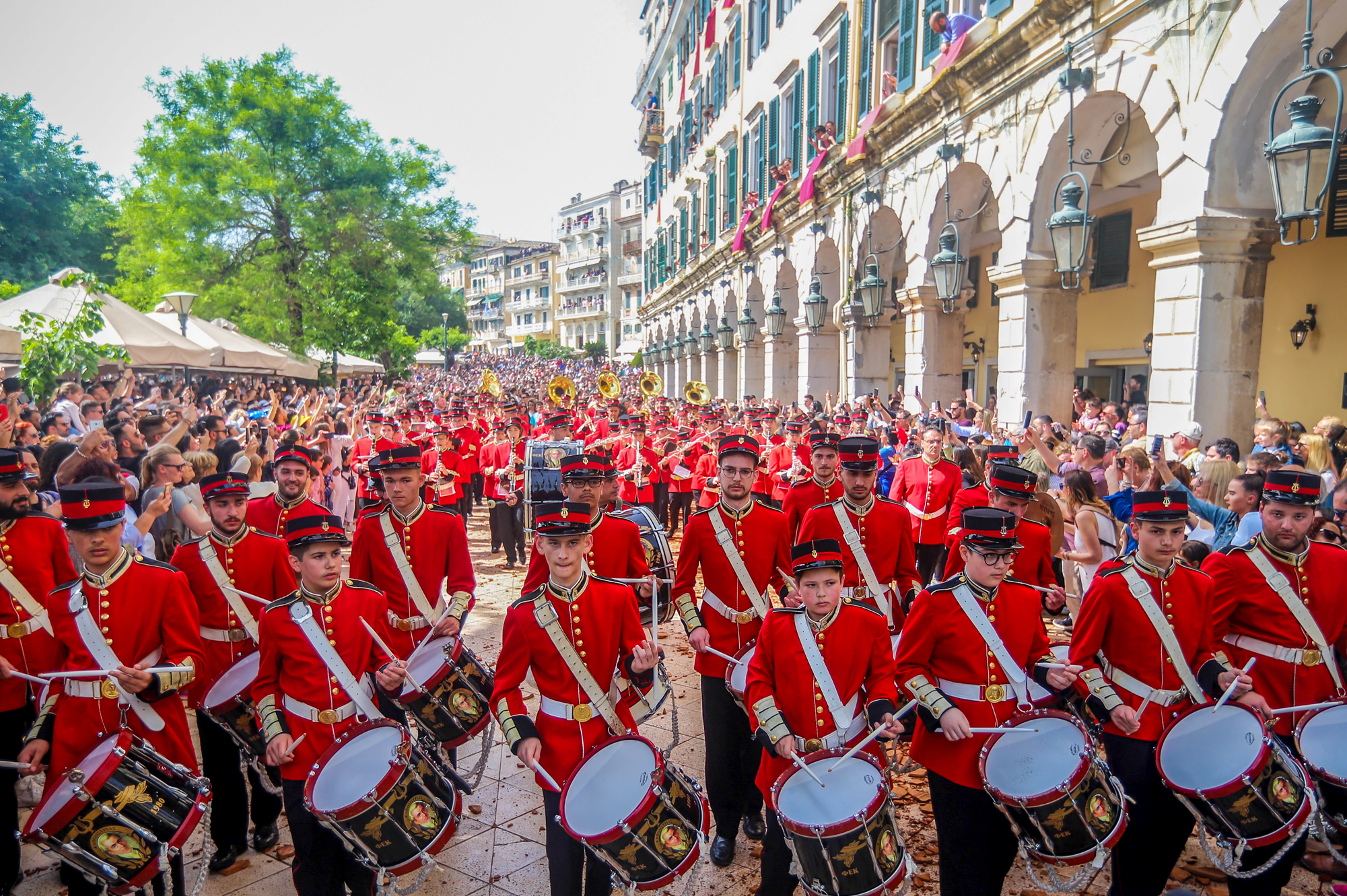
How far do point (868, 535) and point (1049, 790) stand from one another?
7.47ft

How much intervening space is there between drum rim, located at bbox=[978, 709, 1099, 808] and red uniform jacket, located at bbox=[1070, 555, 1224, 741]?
331 mm

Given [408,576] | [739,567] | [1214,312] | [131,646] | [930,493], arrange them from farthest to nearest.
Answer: [930,493], [1214,312], [408,576], [739,567], [131,646]

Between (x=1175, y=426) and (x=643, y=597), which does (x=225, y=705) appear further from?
(x=1175, y=426)

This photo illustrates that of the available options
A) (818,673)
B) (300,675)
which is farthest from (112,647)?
(818,673)

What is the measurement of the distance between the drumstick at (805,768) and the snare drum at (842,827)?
23 millimetres

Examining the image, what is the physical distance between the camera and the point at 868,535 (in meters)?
5.32

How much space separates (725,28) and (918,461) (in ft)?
84.0

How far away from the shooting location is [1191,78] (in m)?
8.02

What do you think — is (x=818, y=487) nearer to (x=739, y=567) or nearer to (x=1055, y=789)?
(x=739, y=567)

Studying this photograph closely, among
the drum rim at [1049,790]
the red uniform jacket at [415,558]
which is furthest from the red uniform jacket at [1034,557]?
the red uniform jacket at [415,558]

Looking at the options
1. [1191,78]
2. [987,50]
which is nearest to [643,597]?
[1191,78]

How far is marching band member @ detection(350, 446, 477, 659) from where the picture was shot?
516 centimetres

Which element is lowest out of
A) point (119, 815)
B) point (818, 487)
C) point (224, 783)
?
point (224, 783)

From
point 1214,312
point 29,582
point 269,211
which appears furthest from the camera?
point 269,211
